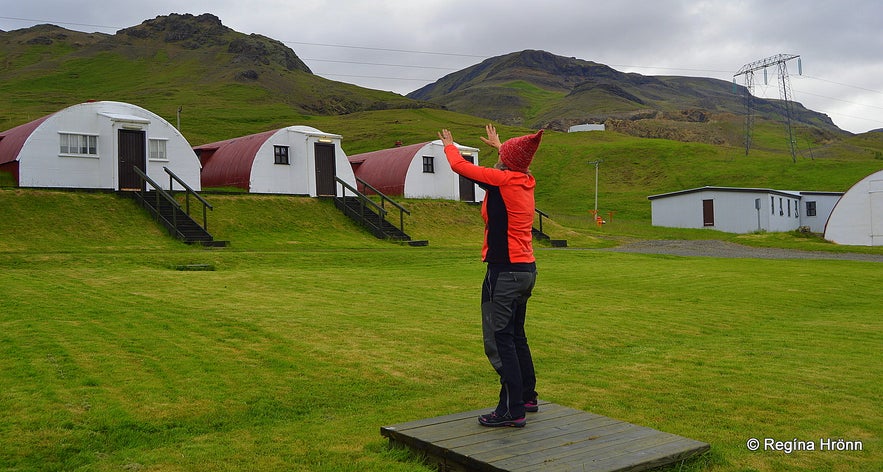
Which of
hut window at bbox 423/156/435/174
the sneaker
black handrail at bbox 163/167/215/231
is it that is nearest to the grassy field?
the sneaker

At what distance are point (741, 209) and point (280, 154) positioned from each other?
32292mm

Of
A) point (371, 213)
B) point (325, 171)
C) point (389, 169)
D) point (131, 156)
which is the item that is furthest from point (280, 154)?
point (389, 169)

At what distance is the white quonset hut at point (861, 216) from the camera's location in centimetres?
4059

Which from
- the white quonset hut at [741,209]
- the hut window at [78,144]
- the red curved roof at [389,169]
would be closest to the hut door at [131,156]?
the hut window at [78,144]

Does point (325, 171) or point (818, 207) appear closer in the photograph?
point (325, 171)

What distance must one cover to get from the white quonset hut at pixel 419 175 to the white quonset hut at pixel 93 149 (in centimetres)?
1341

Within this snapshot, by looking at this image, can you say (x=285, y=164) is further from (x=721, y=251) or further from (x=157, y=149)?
(x=721, y=251)

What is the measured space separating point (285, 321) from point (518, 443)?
689 centimetres

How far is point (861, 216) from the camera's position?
41062mm

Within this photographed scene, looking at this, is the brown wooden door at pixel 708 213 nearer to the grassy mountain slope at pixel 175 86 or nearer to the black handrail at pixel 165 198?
the black handrail at pixel 165 198

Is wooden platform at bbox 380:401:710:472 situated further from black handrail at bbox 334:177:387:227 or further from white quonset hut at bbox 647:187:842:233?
white quonset hut at bbox 647:187:842:233

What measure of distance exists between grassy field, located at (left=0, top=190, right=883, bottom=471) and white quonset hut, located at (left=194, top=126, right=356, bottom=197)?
17415 millimetres

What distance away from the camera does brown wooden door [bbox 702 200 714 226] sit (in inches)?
2162

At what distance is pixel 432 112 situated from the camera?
146m
